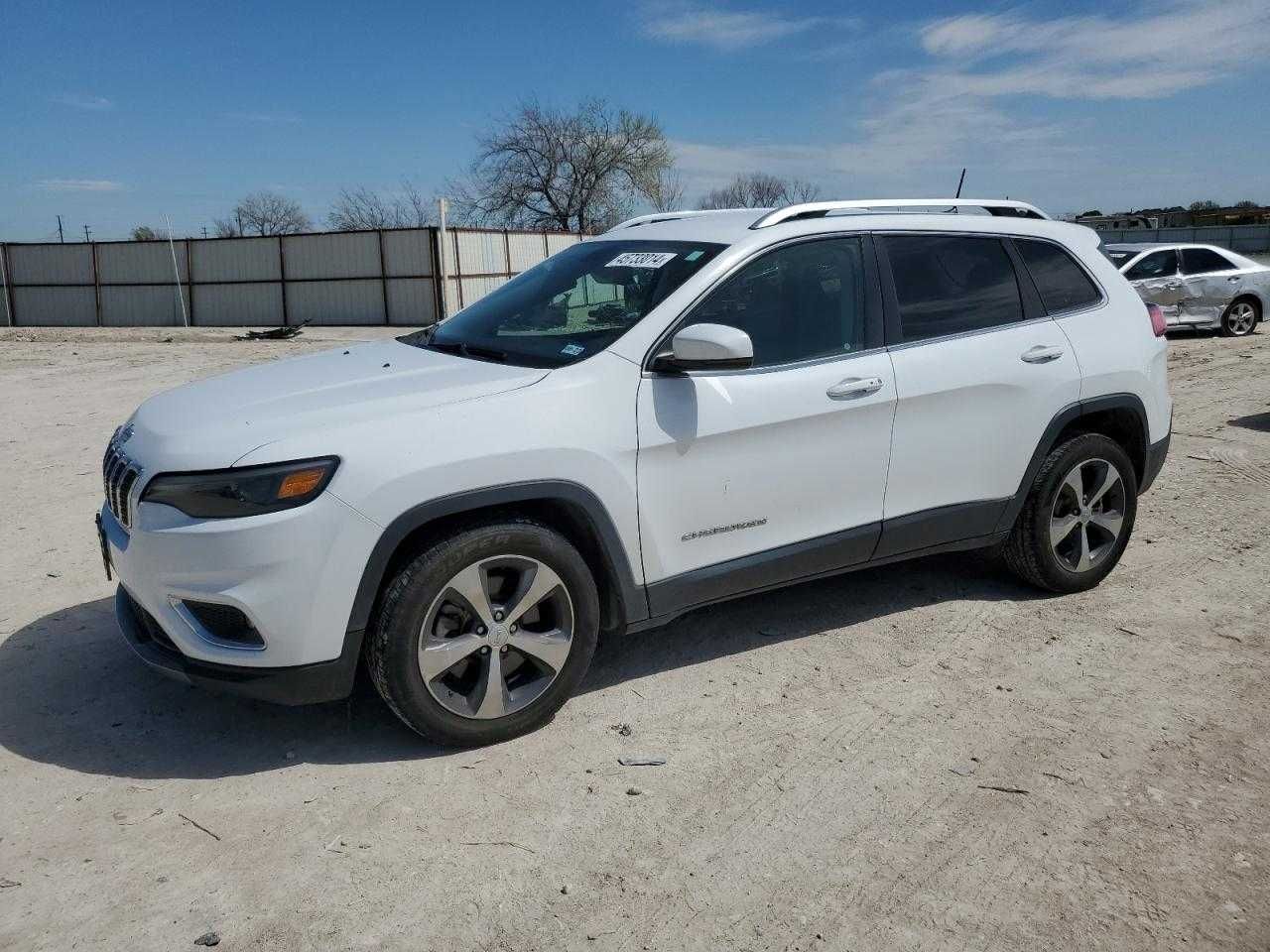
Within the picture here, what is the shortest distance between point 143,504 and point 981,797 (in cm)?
280

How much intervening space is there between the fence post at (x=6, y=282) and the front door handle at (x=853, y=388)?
3991 centimetres

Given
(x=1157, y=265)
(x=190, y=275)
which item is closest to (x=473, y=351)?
(x=1157, y=265)

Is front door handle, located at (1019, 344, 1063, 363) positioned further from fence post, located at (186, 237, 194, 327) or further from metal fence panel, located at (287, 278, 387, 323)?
fence post, located at (186, 237, 194, 327)

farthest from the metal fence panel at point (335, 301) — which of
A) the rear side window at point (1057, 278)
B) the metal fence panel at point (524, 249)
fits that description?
the rear side window at point (1057, 278)

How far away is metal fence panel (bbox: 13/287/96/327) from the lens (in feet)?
119

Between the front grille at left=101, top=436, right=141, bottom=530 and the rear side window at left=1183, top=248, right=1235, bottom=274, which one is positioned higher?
the rear side window at left=1183, top=248, right=1235, bottom=274

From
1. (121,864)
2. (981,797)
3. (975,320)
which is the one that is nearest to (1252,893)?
(981,797)

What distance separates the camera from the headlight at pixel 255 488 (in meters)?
3.20

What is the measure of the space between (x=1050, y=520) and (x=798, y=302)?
5.49 feet

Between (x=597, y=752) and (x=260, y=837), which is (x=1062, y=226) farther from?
(x=260, y=837)

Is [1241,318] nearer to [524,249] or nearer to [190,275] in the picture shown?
[524,249]

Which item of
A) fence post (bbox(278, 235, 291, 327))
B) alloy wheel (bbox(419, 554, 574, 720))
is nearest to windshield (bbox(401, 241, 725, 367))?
alloy wheel (bbox(419, 554, 574, 720))

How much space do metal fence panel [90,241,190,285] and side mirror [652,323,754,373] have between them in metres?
35.2

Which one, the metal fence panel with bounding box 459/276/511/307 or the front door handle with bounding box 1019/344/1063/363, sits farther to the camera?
the metal fence panel with bounding box 459/276/511/307
